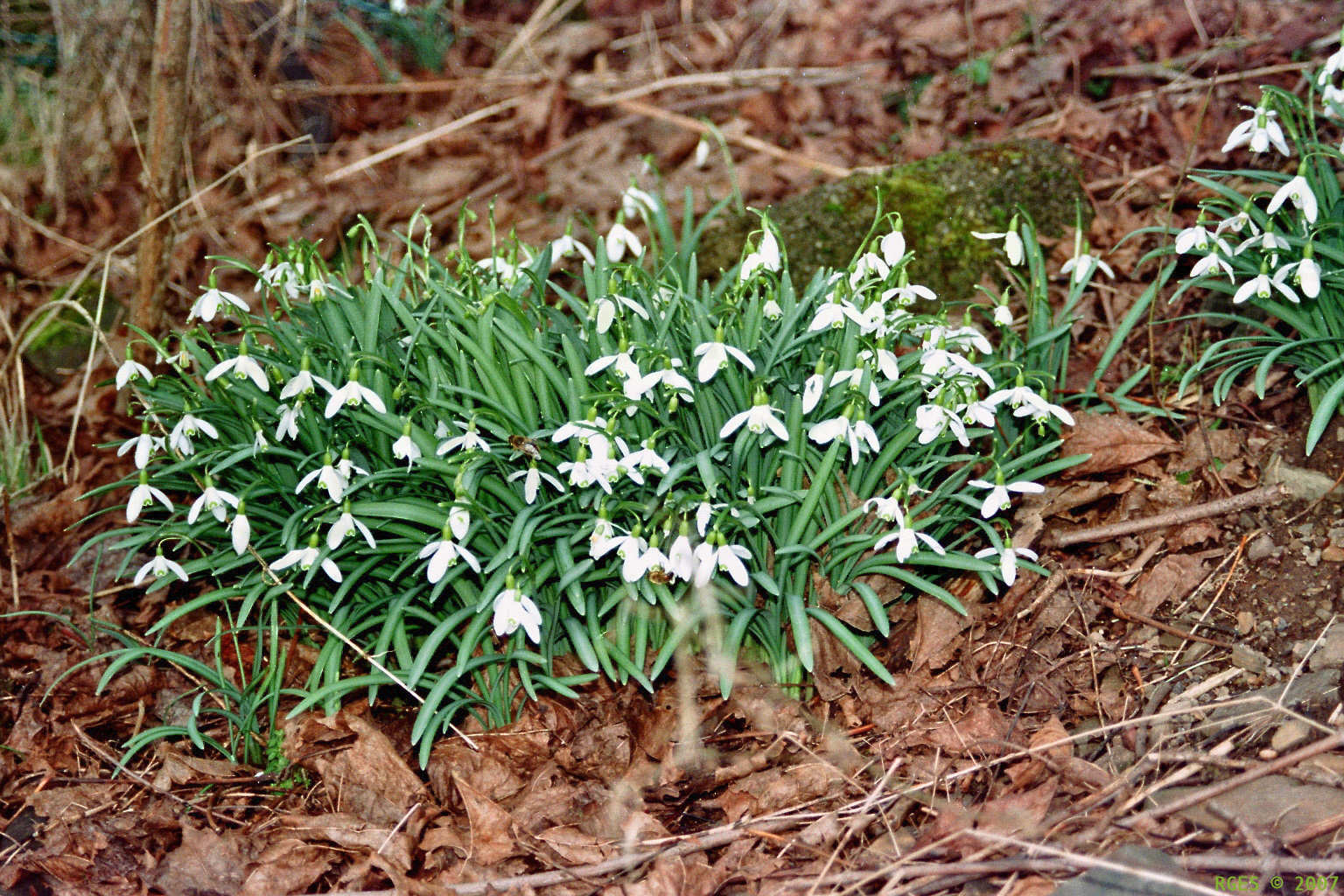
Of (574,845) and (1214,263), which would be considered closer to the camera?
(574,845)

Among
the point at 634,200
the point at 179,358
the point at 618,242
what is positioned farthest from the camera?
the point at 634,200

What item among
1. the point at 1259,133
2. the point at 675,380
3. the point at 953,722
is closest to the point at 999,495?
the point at 953,722

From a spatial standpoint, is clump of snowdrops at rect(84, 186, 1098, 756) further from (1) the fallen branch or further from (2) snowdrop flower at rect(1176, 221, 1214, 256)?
(2) snowdrop flower at rect(1176, 221, 1214, 256)

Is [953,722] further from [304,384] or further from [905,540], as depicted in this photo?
[304,384]

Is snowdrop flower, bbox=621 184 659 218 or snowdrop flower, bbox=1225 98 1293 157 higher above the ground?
snowdrop flower, bbox=1225 98 1293 157

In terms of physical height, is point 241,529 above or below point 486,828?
above

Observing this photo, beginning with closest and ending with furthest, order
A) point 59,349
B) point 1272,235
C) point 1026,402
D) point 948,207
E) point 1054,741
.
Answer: point 1054,741
point 1026,402
point 1272,235
point 948,207
point 59,349

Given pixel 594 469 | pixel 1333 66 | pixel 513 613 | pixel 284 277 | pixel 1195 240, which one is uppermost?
pixel 1333 66

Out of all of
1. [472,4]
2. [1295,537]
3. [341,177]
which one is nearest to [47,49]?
[341,177]

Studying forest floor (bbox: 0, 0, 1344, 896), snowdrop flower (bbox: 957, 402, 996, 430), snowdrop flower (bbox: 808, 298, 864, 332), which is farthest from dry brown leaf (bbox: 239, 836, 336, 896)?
snowdrop flower (bbox: 957, 402, 996, 430)
